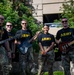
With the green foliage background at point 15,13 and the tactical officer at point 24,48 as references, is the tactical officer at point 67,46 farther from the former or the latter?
the green foliage background at point 15,13

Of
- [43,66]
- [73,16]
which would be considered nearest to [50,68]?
[43,66]

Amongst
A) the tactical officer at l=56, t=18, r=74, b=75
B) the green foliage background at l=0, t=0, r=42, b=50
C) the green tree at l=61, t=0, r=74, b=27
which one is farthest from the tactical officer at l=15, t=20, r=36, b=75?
the green tree at l=61, t=0, r=74, b=27

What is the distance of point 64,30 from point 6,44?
2.11 meters

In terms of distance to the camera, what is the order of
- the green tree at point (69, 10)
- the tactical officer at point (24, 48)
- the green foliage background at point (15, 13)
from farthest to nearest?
1. the green tree at point (69, 10)
2. the green foliage background at point (15, 13)
3. the tactical officer at point (24, 48)

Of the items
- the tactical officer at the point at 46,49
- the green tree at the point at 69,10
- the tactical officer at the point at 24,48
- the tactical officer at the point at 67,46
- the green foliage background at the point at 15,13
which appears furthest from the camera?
the green tree at the point at 69,10

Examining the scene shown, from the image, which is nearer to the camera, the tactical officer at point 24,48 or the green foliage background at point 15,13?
the tactical officer at point 24,48

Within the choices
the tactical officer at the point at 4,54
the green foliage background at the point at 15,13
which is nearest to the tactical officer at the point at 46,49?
the tactical officer at the point at 4,54

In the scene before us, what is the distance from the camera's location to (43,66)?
10.2 metres

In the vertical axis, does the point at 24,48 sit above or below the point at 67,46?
below

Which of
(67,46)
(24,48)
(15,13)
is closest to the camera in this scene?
(67,46)

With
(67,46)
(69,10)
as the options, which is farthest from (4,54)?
(69,10)

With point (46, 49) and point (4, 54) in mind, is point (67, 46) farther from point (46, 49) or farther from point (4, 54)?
point (4, 54)

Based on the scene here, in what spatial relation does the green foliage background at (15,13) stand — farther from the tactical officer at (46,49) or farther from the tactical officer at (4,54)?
the tactical officer at (4,54)

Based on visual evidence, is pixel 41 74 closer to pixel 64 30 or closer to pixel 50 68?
pixel 50 68
